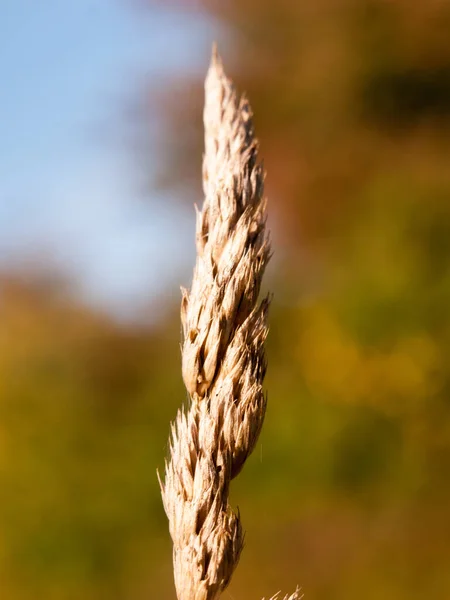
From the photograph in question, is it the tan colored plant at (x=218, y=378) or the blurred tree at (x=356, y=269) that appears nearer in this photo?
the tan colored plant at (x=218, y=378)

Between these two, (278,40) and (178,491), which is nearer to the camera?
(178,491)

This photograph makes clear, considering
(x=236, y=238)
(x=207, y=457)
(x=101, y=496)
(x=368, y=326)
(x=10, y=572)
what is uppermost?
(x=236, y=238)

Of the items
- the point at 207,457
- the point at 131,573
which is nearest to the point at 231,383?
the point at 207,457

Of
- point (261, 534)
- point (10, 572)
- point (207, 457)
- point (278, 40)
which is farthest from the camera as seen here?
point (278, 40)

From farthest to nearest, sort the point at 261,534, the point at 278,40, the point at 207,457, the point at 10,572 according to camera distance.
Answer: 1. the point at 278,40
2. the point at 10,572
3. the point at 261,534
4. the point at 207,457

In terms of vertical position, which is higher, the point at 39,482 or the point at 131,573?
the point at 39,482

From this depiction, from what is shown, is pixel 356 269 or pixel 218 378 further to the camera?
pixel 356 269

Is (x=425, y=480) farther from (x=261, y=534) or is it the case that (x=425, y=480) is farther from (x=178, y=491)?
(x=178, y=491)

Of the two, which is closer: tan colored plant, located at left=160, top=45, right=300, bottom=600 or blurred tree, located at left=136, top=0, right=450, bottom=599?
tan colored plant, located at left=160, top=45, right=300, bottom=600
